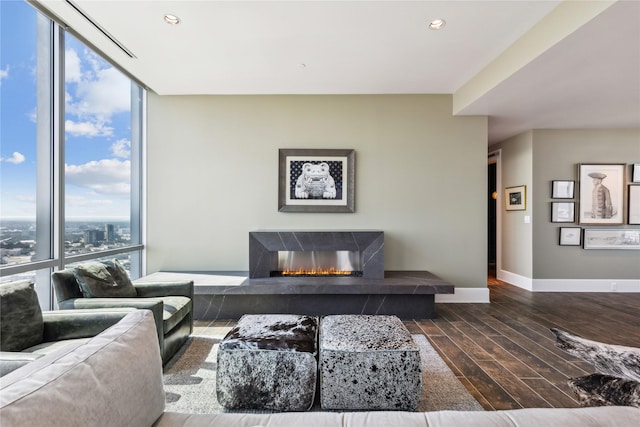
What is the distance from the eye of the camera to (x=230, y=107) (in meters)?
4.18

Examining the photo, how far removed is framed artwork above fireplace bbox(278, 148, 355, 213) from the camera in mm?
4152

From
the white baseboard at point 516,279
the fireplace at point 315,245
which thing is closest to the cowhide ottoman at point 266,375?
the fireplace at point 315,245

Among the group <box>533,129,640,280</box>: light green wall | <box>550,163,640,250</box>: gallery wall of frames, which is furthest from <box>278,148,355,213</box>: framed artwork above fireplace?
<box>550,163,640,250</box>: gallery wall of frames

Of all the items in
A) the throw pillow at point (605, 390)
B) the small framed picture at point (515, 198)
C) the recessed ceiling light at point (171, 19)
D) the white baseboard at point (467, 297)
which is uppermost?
the recessed ceiling light at point (171, 19)

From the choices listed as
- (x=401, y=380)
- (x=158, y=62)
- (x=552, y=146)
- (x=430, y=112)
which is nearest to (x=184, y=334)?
(x=401, y=380)

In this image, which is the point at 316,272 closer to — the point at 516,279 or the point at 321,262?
Answer: the point at 321,262

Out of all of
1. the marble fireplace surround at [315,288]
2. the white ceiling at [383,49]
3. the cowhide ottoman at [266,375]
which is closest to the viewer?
the cowhide ottoman at [266,375]

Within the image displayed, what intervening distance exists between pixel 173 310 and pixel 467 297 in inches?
146

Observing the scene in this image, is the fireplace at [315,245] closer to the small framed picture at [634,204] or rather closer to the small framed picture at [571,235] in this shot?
A: the small framed picture at [571,235]

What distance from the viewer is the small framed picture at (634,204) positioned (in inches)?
190

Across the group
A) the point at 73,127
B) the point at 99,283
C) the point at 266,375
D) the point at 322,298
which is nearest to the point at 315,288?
the point at 322,298

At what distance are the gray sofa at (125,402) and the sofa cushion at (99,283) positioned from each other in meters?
1.47

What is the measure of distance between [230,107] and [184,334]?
9.74 ft

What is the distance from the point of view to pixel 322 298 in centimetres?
358
